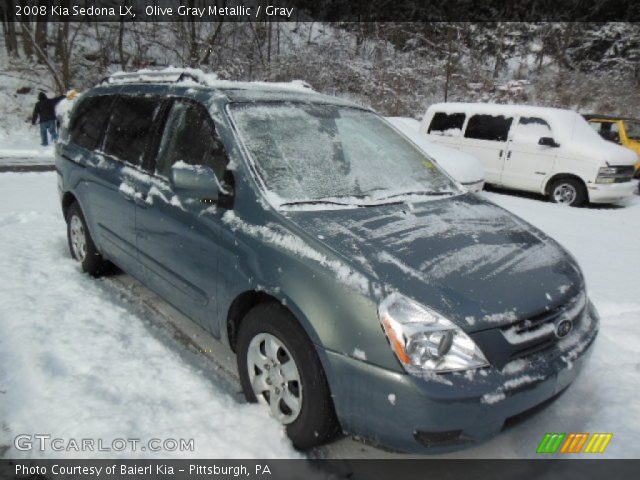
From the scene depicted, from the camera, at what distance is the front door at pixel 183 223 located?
108 inches

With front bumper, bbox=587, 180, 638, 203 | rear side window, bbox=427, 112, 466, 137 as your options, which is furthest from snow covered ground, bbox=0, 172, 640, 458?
rear side window, bbox=427, 112, 466, 137

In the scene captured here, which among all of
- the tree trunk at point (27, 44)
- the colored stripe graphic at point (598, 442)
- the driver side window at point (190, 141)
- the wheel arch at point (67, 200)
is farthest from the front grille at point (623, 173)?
the tree trunk at point (27, 44)

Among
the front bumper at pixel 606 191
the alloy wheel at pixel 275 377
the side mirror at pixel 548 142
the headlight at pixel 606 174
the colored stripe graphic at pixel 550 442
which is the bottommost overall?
the colored stripe graphic at pixel 550 442

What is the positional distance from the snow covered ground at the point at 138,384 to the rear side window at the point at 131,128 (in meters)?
1.18

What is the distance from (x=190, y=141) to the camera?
3.03 metres

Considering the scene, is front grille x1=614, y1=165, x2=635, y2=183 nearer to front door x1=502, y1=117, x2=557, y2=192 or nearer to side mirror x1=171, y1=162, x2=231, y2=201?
front door x1=502, y1=117, x2=557, y2=192

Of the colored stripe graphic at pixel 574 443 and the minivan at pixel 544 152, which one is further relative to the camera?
the minivan at pixel 544 152

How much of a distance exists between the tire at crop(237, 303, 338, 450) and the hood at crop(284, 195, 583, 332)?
0.44m

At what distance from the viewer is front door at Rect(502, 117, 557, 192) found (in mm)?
9195

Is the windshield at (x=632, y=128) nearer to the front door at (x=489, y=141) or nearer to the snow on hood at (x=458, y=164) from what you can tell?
the front door at (x=489, y=141)

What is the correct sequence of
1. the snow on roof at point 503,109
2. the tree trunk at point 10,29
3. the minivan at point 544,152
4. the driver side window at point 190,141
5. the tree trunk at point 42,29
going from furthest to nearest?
the tree trunk at point 10,29 → the tree trunk at point 42,29 → the snow on roof at point 503,109 → the minivan at point 544,152 → the driver side window at point 190,141

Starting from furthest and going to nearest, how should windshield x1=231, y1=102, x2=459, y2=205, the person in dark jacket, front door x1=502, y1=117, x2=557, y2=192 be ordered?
the person in dark jacket, front door x1=502, y1=117, x2=557, y2=192, windshield x1=231, y1=102, x2=459, y2=205

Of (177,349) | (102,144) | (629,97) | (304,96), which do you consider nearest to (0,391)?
(177,349)

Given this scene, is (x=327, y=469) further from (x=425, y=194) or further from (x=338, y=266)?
(x=425, y=194)
